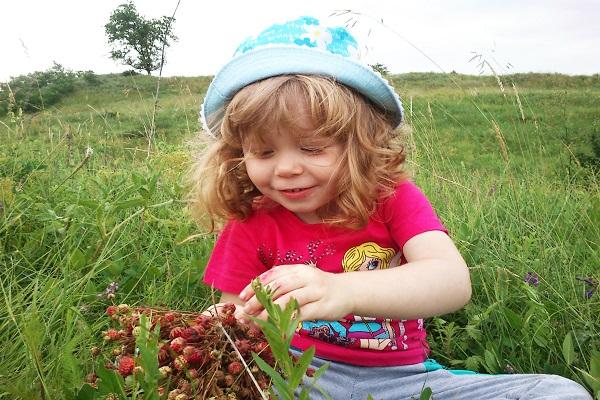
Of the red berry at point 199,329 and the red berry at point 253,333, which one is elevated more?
the red berry at point 199,329

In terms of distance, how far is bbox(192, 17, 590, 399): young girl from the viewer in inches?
70.4

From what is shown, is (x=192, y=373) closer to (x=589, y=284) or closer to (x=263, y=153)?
(x=263, y=153)

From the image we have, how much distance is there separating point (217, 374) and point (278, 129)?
2.89ft

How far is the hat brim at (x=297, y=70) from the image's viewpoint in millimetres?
1847

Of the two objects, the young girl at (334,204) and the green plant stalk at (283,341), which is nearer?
the green plant stalk at (283,341)

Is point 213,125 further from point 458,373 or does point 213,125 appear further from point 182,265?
point 458,373

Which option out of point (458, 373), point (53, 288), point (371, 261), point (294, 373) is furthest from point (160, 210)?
point (294, 373)

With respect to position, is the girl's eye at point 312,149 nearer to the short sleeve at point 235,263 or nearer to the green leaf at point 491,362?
the short sleeve at point 235,263

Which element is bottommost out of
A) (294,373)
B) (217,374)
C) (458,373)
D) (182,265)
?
(458,373)

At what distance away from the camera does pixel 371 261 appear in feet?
6.48

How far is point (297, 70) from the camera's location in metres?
1.84

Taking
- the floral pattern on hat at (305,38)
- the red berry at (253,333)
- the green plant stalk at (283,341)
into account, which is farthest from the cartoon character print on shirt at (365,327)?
the green plant stalk at (283,341)

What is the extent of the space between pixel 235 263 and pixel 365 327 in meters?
0.48

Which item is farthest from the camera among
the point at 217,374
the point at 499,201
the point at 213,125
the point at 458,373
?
the point at 499,201
